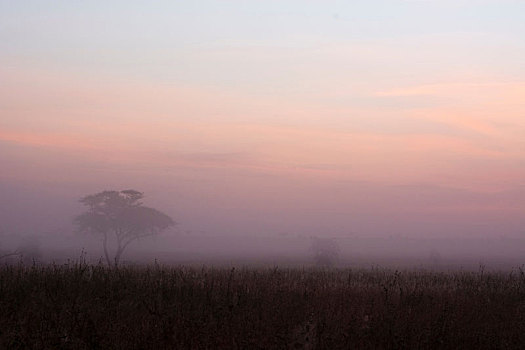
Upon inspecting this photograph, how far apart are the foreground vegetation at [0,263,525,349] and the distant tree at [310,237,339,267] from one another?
51.4 meters

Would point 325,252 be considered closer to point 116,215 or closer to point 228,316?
point 116,215

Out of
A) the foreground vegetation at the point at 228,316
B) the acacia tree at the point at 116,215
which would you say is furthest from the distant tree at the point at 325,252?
the foreground vegetation at the point at 228,316

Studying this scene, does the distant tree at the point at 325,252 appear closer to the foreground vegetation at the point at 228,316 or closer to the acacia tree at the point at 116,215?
the acacia tree at the point at 116,215

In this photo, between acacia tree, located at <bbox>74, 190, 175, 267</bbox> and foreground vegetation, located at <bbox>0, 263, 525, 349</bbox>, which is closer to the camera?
foreground vegetation, located at <bbox>0, 263, 525, 349</bbox>

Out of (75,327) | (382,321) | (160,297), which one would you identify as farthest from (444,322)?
(75,327)

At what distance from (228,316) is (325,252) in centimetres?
5964

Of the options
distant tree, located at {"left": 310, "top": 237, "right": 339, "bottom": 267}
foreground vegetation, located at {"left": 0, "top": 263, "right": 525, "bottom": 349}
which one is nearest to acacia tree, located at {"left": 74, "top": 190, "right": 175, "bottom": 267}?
distant tree, located at {"left": 310, "top": 237, "right": 339, "bottom": 267}

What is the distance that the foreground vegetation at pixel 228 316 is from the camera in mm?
8398

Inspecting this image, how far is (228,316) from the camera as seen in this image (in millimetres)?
10328

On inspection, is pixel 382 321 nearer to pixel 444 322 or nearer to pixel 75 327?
pixel 444 322

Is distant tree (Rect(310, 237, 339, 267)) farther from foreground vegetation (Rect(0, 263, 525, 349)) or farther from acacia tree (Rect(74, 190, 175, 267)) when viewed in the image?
foreground vegetation (Rect(0, 263, 525, 349))

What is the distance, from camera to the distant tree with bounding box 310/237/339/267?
66062mm

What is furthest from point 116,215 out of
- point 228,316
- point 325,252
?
point 228,316

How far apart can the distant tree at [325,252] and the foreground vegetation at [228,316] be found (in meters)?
51.4
